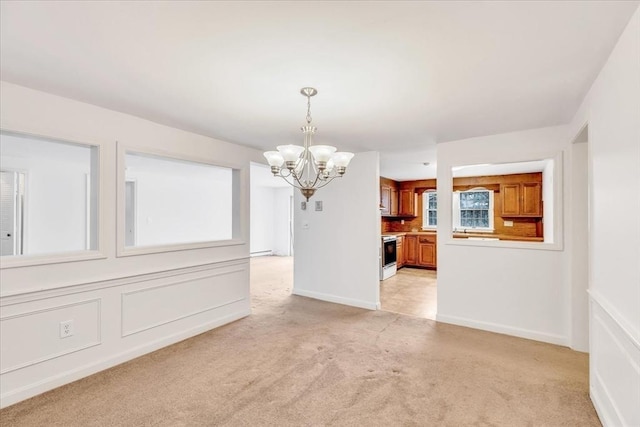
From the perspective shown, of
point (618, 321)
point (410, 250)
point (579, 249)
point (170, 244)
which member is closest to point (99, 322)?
point (170, 244)

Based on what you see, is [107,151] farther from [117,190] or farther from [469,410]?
[469,410]

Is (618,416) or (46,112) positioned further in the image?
(46,112)

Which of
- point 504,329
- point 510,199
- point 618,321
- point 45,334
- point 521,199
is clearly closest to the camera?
point 618,321

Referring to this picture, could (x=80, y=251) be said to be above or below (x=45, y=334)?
above

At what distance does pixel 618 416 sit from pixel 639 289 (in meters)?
0.87

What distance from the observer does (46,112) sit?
7.77ft

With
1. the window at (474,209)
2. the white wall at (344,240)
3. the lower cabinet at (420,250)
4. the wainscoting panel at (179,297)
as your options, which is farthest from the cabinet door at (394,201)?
the wainscoting panel at (179,297)

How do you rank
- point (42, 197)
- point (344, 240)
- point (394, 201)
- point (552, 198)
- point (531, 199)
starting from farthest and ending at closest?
1. point (394, 201)
2. point (531, 199)
3. point (42, 197)
4. point (344, 240)
5. point (552, 198)

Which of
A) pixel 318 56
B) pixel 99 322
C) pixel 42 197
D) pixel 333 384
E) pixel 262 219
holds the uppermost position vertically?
pixel 318 56

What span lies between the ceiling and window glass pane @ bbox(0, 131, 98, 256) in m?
2.62

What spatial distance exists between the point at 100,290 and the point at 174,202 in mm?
4721

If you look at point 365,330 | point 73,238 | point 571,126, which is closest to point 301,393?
point 365,330

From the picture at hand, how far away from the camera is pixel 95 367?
8.53ft

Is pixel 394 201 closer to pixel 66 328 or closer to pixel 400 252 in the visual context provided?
pixel 400 252
